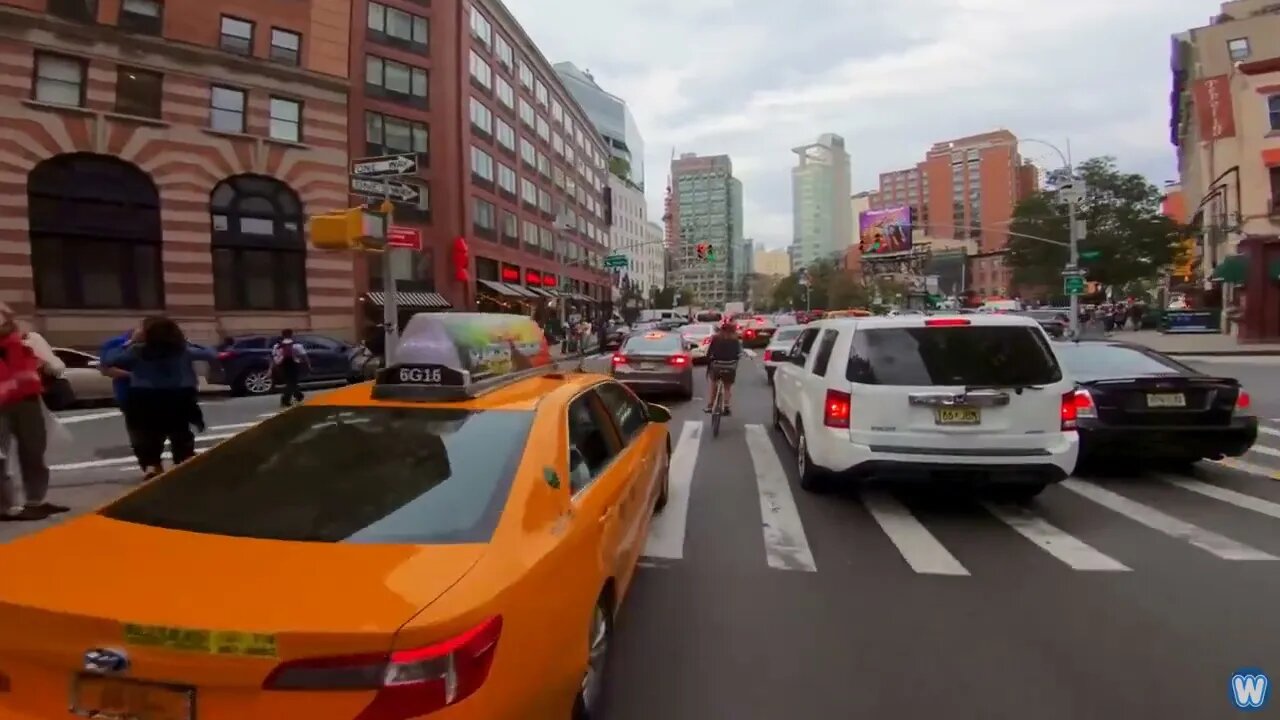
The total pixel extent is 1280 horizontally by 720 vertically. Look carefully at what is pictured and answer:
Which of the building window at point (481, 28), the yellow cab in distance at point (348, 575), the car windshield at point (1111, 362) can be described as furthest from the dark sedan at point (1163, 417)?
the building window at point (481, 28)

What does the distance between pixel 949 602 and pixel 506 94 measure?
2056 inches

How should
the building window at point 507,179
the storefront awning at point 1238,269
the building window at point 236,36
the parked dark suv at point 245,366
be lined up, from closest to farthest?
1. the parked dark suv at point 245,366
2. the building window at point 236,36
3. the storefront awning at point 1238,269
4. the building window at point 507,179

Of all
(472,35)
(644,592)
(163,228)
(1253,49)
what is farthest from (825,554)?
(1253,49)

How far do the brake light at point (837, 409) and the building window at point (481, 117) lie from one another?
42.5m

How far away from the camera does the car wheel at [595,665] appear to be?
2.86 meters

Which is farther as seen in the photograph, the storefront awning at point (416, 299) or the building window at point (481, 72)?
the building window at point (481, 72)

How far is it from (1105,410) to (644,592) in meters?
5.42

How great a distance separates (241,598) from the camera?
2.04m

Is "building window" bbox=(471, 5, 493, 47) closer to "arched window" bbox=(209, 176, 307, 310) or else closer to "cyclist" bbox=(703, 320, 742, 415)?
"arched window" bbox=(209, 176, 307, 310)

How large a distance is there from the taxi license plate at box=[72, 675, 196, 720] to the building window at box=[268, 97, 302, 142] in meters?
31.7

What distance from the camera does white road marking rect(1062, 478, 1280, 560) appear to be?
17.7 feet

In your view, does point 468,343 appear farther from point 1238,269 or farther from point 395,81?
point 395,81

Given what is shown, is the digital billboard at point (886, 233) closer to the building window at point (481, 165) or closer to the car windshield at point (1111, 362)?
the building window at point (481, 165)

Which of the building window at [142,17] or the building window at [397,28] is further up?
the building window at [397,28]
